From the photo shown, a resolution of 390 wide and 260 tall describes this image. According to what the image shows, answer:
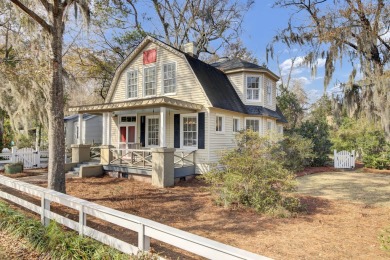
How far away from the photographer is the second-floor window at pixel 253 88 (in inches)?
584

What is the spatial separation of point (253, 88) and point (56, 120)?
10927mm

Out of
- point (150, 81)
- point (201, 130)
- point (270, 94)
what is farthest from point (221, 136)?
point (270, 94)

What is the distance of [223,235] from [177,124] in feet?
26.8

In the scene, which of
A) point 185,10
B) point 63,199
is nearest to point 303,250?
point 63,199

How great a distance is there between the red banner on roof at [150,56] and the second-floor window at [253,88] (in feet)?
17.9

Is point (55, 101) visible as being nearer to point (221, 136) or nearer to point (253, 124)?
point (221, 136)

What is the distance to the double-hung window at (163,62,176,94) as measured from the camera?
13.4m

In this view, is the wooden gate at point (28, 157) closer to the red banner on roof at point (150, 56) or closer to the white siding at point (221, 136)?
the red banner on roof at point (150, 56)

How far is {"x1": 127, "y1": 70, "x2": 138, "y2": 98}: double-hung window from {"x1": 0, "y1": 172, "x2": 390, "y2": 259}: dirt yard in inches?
235

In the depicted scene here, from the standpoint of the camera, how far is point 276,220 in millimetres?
6238

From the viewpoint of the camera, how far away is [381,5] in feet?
35.0

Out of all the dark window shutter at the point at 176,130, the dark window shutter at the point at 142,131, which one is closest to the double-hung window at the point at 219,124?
the dark window shutter at the point at 176,130

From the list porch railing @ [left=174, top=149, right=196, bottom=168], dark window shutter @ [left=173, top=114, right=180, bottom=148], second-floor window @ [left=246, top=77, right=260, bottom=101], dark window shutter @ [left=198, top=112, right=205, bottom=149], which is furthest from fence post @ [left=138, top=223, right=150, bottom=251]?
second-floor window @ [left=246, top=77, right=260, bottom=101]

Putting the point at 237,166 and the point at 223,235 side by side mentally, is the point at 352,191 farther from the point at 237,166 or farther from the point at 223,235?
the point at 223,235
